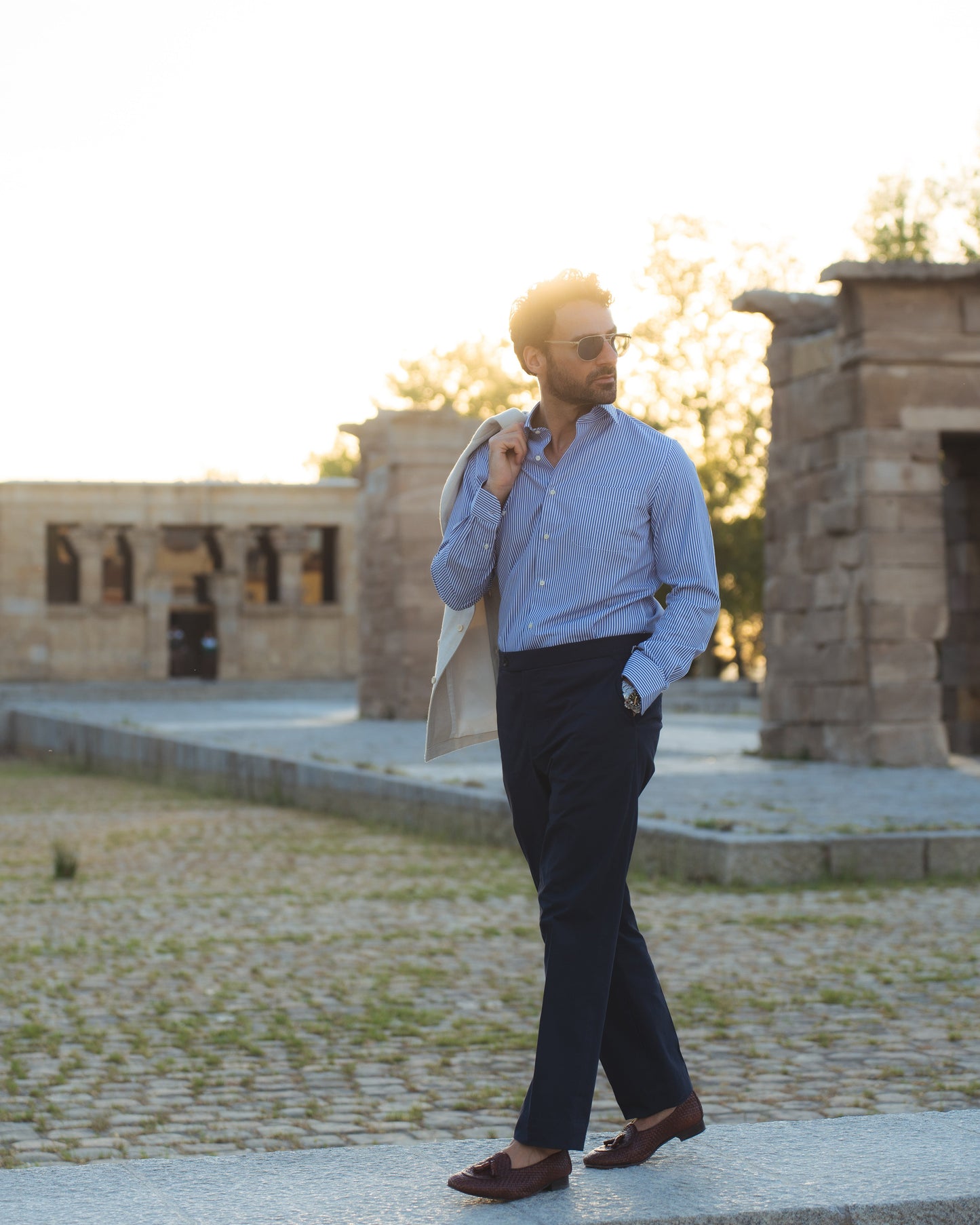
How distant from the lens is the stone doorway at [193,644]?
6394cm

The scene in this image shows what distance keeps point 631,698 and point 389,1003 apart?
394 cm

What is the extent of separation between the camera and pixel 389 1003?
25.4ft

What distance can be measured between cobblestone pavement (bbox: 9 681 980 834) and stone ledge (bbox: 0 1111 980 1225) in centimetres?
546

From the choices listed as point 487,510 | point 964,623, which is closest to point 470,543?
point 487,510

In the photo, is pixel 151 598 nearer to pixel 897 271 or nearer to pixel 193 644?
pixel 193 644

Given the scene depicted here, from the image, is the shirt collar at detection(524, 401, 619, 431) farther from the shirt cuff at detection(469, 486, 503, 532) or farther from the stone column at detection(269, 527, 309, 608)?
A: the stone column at detection(269, 527, 309, 608)

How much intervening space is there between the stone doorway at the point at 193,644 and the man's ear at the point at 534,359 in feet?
194

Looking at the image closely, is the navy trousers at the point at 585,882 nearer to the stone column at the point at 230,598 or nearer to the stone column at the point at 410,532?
the stone column at the point at 410,532

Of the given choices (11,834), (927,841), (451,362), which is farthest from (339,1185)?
(451,362)

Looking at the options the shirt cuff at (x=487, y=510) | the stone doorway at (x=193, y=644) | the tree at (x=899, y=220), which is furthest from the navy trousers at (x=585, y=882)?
the stone doorway at (x=193, y=644)

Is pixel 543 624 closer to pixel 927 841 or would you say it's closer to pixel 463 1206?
pixel 463 1206

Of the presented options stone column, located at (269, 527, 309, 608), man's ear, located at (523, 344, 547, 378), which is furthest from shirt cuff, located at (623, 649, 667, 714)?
stone column, located at (269, 527, 309, 608)

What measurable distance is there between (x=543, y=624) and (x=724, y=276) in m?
47.0

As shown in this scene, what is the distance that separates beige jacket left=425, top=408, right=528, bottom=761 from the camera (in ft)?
15.1
